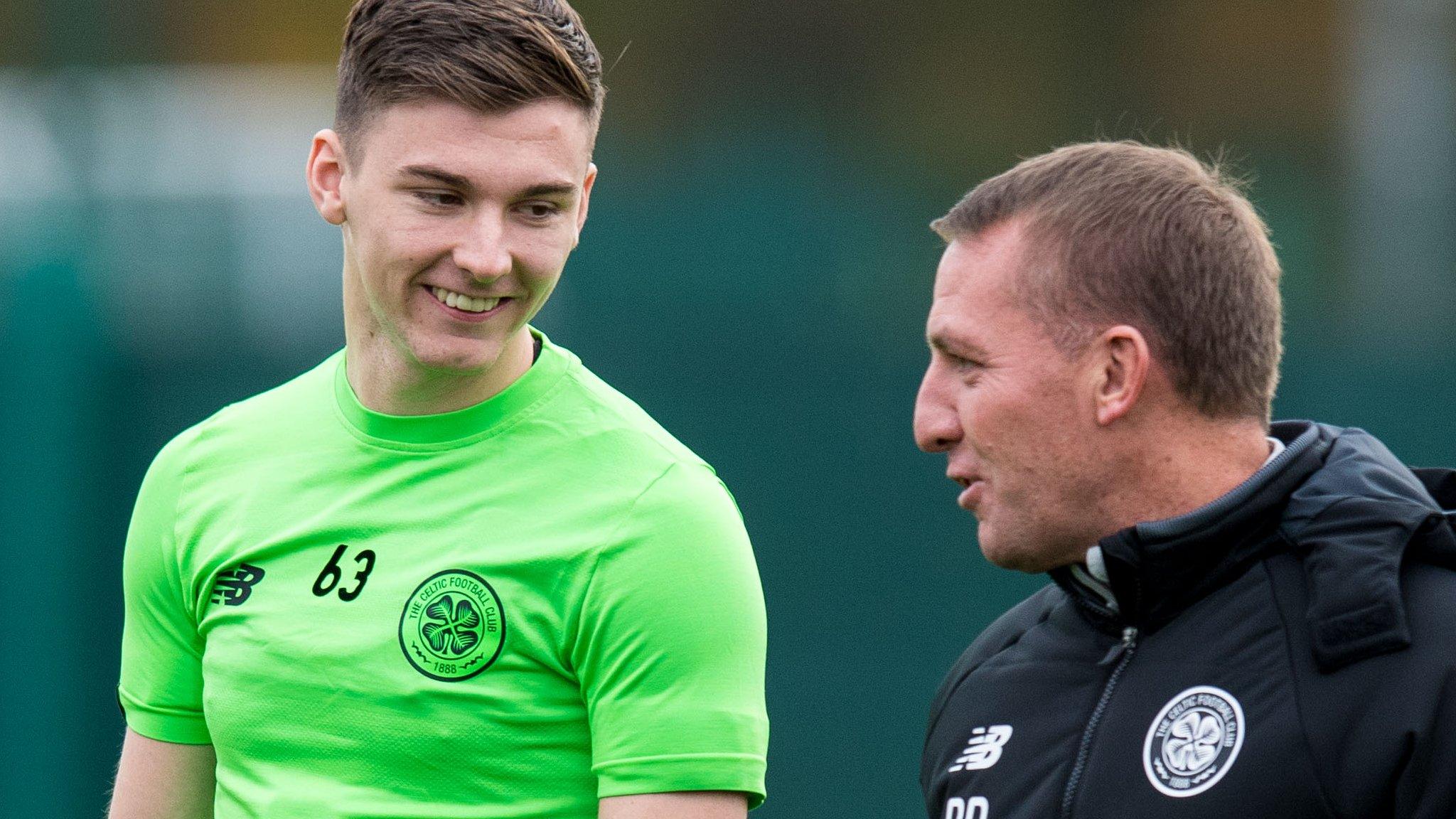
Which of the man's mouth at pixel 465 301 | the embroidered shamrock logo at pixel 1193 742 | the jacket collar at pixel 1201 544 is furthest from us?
the man's mouth at pixel 465 301

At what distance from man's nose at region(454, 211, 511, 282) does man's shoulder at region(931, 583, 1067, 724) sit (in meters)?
0.80

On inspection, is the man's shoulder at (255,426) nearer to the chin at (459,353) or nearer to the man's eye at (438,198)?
the chin at (459,353)

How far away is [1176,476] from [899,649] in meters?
2.67

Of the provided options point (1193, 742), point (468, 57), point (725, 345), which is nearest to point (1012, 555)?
point (1193, 742)

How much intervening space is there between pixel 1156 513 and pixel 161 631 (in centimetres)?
125

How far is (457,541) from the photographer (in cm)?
205

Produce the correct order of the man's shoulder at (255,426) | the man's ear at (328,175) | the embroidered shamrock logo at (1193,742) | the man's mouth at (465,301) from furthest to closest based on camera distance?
the man's shoulder at (255,426) < the man's ear at (328,175) < the man's mouth at (465,301) < the embroidered shamrock logo at (1193,742)

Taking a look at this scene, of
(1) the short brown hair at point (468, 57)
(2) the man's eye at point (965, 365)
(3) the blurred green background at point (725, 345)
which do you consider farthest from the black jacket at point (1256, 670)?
(3) the blurred green background at point (725, 345)

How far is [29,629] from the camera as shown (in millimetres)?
4637

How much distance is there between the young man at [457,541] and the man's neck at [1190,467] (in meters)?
0.47

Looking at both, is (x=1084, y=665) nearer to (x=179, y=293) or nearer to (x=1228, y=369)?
(x=1228, y=369)

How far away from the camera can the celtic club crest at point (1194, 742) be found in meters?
1.84

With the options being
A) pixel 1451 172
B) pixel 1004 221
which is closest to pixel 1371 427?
pixel 1451 172

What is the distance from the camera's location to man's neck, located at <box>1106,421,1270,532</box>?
6.63 ft
